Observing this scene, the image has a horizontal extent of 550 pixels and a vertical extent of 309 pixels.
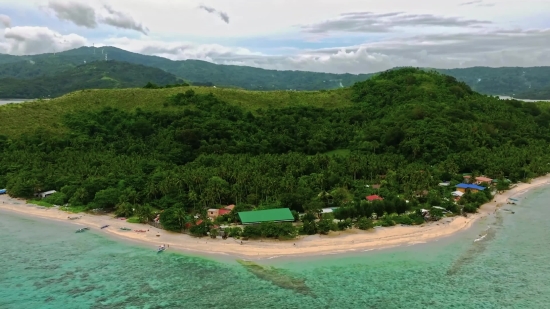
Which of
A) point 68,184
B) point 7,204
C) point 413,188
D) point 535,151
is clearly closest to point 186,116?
point 68,184

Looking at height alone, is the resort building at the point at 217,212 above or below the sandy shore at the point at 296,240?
above

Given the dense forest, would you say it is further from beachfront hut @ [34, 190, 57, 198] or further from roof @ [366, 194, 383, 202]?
roof @ [366, 194, 383, 202]

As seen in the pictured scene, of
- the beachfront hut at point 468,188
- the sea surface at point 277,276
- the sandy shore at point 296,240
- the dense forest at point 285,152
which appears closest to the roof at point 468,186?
the beachfront hut at point 468,188

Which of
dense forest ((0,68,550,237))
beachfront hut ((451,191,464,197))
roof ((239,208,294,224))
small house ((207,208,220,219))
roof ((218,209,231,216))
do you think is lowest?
small house ((207,208,220,219))

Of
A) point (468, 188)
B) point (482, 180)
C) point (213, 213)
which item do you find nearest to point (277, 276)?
point (213, 213)

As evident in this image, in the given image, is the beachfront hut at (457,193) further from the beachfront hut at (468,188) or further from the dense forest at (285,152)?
the dense forest at (285,152)

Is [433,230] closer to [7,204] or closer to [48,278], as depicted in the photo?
[48,278]

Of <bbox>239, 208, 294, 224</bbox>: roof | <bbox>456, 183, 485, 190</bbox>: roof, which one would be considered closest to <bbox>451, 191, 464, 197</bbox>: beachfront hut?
<bbox>456, 183, 485, 190</bbox>: roof
